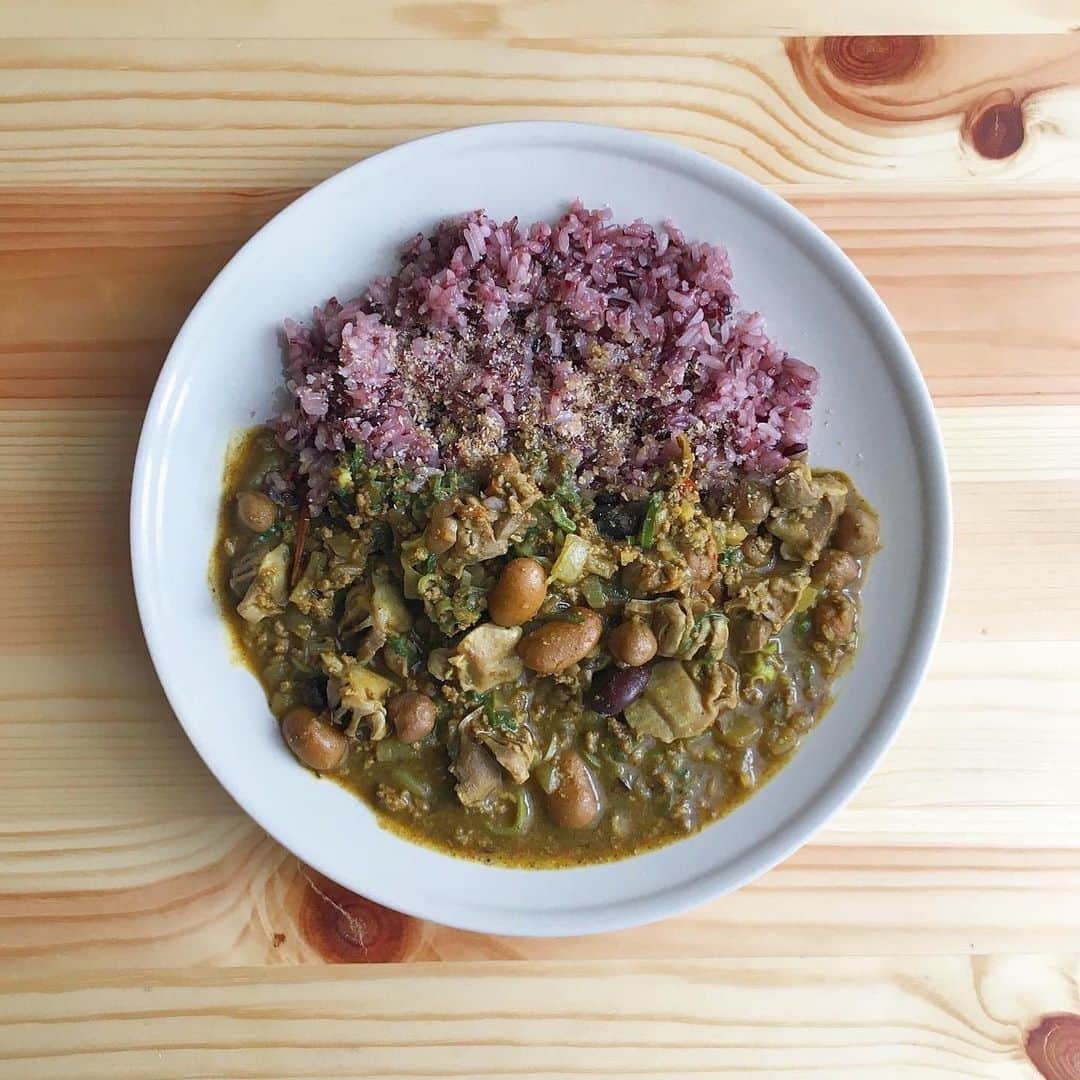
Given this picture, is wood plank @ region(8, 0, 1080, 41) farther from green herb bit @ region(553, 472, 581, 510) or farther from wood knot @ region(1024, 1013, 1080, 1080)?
wood knot @ region(1024, 1013, 1080, 1080)

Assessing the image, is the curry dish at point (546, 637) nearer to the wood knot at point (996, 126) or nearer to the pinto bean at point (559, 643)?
the pinto bean at point (559, 643)

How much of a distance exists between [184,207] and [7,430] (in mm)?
925

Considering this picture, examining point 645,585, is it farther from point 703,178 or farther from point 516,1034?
point 516,1034

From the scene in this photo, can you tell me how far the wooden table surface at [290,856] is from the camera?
9.44 ft

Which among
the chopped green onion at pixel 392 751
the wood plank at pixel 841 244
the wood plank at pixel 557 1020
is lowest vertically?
the wood plank at pixel 557 1020

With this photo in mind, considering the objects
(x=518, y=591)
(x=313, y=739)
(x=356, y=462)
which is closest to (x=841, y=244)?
(x=518, y=591)

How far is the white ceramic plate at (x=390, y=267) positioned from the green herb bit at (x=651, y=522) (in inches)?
23.4

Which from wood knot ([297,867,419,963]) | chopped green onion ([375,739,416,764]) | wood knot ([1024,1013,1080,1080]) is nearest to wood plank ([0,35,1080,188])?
chopped green onion ([375,739,416,764])

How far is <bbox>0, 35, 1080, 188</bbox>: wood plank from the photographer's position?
2906 mm

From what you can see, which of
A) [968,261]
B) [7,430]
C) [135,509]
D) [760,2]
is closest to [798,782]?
[968,261]

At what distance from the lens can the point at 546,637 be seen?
2.49 metres

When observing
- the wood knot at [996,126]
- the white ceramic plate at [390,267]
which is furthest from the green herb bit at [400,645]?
the wood knot at [996,126]

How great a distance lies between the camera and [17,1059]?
112 inches

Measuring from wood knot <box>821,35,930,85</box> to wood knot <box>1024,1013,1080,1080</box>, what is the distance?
315 cm
